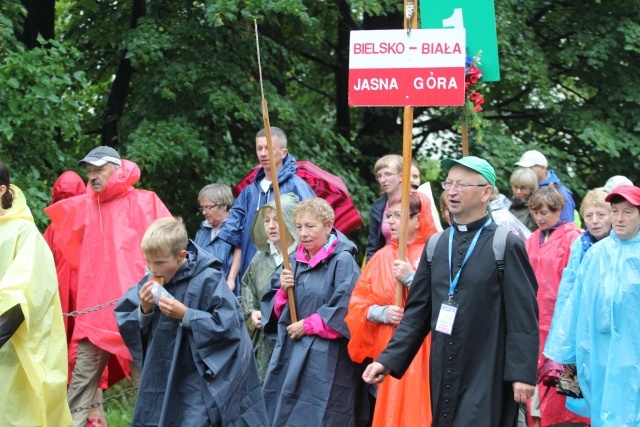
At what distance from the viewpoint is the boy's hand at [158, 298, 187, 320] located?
19.7 ft

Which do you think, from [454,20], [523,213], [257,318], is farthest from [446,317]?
[523,213]

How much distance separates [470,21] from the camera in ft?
24.7

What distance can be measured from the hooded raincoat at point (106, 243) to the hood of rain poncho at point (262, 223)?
782mm

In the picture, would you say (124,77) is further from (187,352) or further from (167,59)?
(187,352)

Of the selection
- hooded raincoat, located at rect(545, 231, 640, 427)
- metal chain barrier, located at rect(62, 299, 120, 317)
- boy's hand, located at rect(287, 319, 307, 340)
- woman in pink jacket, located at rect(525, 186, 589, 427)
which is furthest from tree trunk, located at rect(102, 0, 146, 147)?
hooded raincoat, located at rect(545, 231, 640, 427)

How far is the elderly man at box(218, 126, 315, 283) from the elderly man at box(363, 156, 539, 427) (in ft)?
11.4

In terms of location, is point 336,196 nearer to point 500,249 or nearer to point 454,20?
point 454,20

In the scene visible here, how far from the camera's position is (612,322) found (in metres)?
7.31

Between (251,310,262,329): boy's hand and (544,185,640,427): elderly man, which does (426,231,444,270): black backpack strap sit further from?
(251,310,262,329): boy's hand

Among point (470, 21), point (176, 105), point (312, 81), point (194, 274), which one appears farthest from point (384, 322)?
point (312, 81)

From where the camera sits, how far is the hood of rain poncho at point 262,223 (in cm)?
843

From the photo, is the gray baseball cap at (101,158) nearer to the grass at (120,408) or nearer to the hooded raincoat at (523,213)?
the grass at (120,408)

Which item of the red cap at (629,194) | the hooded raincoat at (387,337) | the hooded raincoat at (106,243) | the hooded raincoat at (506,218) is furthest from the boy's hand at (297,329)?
the hooded raincoat at (506,218)

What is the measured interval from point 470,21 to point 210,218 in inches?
141
